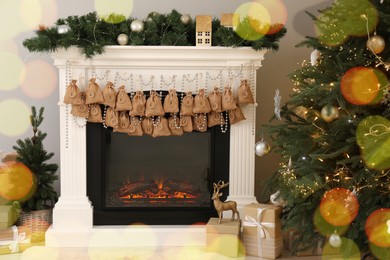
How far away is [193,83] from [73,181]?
104 cm

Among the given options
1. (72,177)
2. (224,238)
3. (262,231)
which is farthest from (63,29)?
(262,231)

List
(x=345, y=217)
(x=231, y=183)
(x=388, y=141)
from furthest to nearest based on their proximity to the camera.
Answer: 1. (x=231, y=183)
2. (x=345, y=217)
3. (x=388, y=141)

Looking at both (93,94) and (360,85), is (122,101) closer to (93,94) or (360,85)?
(93,94)

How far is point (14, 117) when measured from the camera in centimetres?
405

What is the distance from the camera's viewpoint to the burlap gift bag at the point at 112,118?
135 inches

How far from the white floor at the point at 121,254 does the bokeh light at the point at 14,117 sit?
3.46ft

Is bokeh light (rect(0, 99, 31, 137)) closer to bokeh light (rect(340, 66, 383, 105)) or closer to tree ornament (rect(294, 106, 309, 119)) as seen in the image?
tree ornament (rect(294, 106, 309, 119))

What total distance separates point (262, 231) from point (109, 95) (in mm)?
1308

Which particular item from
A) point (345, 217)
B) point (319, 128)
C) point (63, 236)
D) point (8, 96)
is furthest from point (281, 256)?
point (8, 96)

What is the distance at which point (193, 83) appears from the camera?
3.53 m

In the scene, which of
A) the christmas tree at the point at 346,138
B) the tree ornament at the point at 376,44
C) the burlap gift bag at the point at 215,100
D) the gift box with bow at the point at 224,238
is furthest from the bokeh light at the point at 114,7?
the tree ornament at the point at 376,44

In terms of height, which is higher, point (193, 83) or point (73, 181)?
point (193, 83)

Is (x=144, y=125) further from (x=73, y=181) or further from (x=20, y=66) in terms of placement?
(x=20, y=66)

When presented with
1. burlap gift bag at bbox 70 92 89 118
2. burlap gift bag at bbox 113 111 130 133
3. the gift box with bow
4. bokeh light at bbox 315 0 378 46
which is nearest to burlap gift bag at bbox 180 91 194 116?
burlap gift bag at bbox 113 111 130 133
